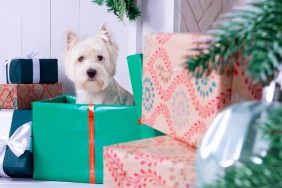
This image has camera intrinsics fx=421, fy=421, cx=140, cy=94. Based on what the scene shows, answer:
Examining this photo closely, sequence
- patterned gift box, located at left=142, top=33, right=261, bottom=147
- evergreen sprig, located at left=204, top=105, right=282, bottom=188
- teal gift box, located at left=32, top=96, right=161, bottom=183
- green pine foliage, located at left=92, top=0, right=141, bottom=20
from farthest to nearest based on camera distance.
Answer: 1. green pine foliage, located at left=92, top=0, right=141, bottom=20
2. teal gift box, located at left=32, top=96, right=161, bottom=183
3. patterned gift box, located at left=142, top=33, right=261, bottom=147
4. evergreen sprig, located at left=204, top=105, right=282, bottom=188

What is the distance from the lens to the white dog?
107cm

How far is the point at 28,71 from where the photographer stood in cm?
119

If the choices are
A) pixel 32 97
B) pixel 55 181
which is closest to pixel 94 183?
pixel 55 181

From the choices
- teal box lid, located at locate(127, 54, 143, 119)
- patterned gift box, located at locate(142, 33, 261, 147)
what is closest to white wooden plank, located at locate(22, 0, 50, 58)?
teal box lid, located at locate(127, 54, 143, 119)

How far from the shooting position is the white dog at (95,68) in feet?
3.50

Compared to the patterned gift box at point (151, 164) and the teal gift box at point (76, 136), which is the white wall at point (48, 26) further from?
the patterned gift box at point (151, 164)

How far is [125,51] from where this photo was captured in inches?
52.2

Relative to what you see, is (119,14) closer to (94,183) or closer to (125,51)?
(125,51)

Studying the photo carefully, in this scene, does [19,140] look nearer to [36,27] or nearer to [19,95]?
[19,95]

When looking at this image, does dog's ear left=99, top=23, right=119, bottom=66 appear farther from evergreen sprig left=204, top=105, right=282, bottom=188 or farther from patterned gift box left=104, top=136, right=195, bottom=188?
evergreen sprig left=204, top=105, right=282, bottom=188

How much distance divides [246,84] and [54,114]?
0.62 metres

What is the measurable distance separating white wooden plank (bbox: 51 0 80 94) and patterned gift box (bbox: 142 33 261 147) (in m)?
0.82

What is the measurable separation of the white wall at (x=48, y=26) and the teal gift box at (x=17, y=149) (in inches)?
14.6

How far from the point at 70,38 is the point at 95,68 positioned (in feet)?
0.37
